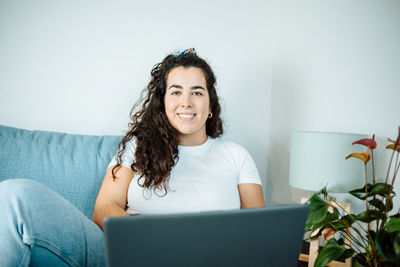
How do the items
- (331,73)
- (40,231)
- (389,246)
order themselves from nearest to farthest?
(389,246) → (40,231) → (331,73)

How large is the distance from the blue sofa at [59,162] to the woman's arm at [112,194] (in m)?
0.13

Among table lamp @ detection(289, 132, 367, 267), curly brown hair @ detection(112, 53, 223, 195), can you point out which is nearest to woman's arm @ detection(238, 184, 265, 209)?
table lamp @ detection(289, 132, 367, 267)

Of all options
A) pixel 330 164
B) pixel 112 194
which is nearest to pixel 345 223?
pixel 330 164

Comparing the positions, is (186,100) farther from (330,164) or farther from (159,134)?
(330,164)

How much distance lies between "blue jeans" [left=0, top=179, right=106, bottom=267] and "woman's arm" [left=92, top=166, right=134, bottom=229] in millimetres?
224

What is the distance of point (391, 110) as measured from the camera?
1.42 metres

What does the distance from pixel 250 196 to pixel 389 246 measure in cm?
70

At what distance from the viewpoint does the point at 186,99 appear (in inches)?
49.6

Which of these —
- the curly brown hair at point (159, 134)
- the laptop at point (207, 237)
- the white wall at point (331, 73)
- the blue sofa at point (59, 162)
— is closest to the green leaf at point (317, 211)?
the laptop at point (207, 237)

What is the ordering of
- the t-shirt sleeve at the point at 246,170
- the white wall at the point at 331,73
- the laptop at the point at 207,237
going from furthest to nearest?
the white wall at the point at 331,73 < the t-shirt sleeve at the point at 246,170 < the laptop at the point at 207,237

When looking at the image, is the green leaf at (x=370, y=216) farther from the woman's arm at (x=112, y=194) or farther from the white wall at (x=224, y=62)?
the woman's arm at (x=112, y=194)

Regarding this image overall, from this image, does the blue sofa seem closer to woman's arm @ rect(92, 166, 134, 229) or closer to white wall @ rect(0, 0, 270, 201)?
woman's arm @ rect(92, 166, 134, 229)

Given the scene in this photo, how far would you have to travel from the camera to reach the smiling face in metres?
1.27

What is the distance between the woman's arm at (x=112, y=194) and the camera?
43.0 inches
